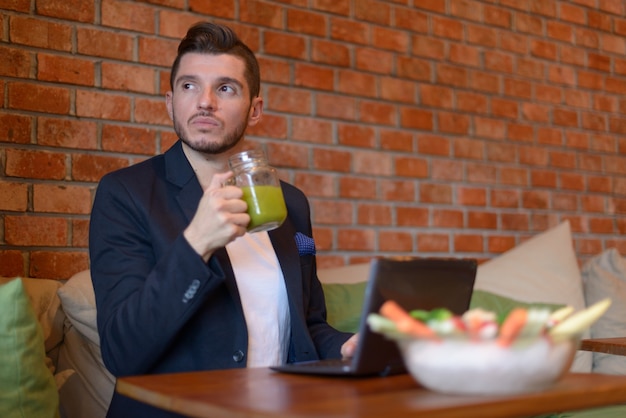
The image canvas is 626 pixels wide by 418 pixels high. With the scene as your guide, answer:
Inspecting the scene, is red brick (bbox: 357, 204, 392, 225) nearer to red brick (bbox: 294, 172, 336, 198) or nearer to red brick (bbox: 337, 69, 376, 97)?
red brick (bbox: 294, 172, 336, 198)

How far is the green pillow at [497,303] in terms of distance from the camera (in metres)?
2.50

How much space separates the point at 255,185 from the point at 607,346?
846 mm

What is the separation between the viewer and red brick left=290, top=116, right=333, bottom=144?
103 inches

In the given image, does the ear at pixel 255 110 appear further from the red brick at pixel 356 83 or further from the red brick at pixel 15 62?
the red brick at pixel 356 83

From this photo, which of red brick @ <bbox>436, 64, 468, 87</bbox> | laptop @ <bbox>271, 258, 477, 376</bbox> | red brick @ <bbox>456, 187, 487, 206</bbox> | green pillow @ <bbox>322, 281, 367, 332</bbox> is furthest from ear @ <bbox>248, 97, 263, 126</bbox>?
red brick @ <bbox>456, 187, 487, 206</bbox>

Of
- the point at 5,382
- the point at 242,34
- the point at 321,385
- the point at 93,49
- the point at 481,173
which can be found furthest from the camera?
the point at 481,173

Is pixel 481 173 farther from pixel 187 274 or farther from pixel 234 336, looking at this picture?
pixel 187 274

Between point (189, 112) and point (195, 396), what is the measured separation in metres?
0.88

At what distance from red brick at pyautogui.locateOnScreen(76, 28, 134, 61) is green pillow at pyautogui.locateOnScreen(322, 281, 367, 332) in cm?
89

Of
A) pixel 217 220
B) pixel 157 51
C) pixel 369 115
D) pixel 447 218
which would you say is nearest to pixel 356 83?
pixel 369 115

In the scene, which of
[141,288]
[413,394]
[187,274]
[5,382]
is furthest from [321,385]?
[5,382]

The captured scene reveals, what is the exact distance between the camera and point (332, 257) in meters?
2.69

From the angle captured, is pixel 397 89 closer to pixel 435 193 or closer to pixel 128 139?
pixel 435 193

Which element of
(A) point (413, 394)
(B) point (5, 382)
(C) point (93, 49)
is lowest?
(B) point (5, 382)
